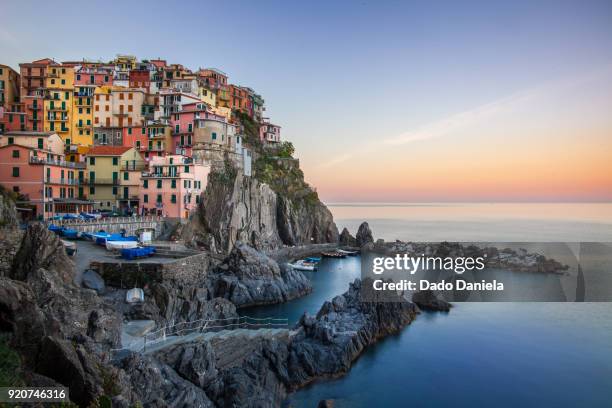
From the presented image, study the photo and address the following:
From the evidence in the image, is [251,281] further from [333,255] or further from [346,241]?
[346,241]

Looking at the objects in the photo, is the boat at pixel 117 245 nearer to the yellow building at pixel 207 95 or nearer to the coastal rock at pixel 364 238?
the yellow building at pixel 207 95

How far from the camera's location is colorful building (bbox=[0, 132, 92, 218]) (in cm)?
4138

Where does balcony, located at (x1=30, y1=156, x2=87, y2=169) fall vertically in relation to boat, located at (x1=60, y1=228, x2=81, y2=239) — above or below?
above

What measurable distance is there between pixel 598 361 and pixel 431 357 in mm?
10710

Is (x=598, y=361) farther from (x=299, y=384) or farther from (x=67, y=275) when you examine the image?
(x=67, y=275)

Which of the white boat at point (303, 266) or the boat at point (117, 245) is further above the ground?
the boat at point (117, 245)

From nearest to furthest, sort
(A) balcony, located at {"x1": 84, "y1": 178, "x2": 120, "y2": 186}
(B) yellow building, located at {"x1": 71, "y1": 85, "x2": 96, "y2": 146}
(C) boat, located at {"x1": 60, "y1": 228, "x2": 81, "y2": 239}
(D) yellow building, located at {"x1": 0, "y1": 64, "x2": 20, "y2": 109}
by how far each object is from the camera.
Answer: (C) boat, located at {"x1": 60, "y1": 228, "x2": 81, "y2": 239} → (A) balcony, located at {"x1": 84, "y1": 178, "x2": 120, "y2": 186} → (B) yellow building, located at {"x1": 71, "y1": 85, "x2": 96, "y2": 146} → (D) yellow building, located at {"x1": 0, "y1": 64, "x2": 20, "y2": 109}

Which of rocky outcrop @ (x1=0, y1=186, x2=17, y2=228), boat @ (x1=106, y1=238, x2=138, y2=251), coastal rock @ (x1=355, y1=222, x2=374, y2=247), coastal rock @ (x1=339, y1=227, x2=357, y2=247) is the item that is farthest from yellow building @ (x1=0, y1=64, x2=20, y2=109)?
coastal rock @ (x1=355, y1=222, x2=374, y2=247)

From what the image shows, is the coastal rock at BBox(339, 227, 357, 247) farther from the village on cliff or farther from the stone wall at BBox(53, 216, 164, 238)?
the stone wall at BBox(53, 216, 164, 238)

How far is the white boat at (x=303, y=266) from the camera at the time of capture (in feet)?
184

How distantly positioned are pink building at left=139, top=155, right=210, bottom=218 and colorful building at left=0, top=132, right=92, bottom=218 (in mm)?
6633

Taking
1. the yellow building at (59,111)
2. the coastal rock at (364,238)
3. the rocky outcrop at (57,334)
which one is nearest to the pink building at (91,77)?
the yellow building at (59,111)

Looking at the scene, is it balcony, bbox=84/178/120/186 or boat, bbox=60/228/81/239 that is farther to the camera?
balcony, bbox=84/178/120/186

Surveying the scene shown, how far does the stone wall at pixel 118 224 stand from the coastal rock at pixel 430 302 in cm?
2835
